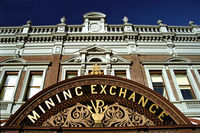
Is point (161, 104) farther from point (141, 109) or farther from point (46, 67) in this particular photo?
point (46, 67)

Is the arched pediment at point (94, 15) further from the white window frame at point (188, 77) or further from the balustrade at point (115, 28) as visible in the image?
the white window frame at point (188, 77)

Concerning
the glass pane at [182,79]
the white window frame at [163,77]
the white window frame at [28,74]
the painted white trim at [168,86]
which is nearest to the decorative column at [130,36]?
the white window frame at [163,77]

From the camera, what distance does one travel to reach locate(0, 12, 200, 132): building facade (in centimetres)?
1102

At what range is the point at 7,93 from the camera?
36.3ft

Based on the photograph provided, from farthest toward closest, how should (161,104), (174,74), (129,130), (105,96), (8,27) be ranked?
(8,27) < (174,74) < (105,96) < (161,104) < (129,130)

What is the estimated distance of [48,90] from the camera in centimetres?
880

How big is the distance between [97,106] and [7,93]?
6084mm

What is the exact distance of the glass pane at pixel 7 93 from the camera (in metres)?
10.8

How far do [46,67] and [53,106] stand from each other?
3965 mm

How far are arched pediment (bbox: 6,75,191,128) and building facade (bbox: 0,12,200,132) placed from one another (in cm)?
203

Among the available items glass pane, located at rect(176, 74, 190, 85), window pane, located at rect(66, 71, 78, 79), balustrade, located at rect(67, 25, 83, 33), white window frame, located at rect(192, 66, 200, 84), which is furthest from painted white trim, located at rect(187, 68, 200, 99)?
balustrade, located at rect(67, 25, 83, 33)

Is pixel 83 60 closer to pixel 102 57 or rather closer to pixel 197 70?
pixel 102 57

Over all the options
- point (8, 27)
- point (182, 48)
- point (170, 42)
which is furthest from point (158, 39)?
point (8, 27)

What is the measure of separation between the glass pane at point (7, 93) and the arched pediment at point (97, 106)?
3.31 meters
